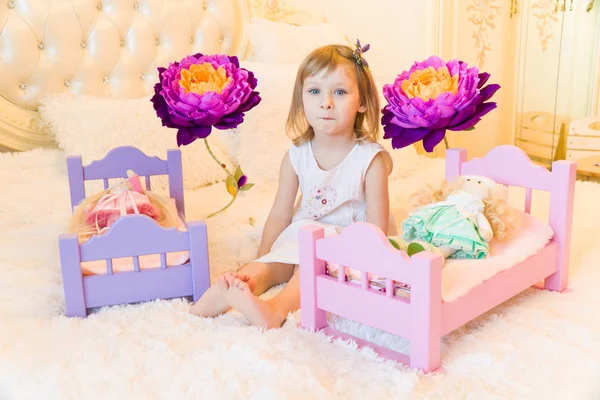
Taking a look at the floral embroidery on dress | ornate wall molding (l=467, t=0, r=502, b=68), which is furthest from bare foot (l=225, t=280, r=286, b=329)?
ornate wall molding (l=467, t=0, r=502, b=68)

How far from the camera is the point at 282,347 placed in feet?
3.50

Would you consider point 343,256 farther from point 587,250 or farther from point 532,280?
point 587,250

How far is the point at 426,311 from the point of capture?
1004 mm

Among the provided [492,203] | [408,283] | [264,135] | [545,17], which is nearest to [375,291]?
[408,283]

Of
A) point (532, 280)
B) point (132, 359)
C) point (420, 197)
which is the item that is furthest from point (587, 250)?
point (132, 359)

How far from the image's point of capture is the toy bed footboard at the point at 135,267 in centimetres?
125

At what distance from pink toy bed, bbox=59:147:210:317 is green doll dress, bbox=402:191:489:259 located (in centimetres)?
44

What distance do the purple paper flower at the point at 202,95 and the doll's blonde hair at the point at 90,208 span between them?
155mm

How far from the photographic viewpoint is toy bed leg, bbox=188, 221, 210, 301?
1286 mm

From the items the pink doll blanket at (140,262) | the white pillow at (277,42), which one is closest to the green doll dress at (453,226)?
the pink doll blanket at (140,262)

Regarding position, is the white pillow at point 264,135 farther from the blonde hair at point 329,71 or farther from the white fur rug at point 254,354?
the white fur rug at point 254,354

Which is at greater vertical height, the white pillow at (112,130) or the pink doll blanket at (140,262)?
the white pillow at (112,130)

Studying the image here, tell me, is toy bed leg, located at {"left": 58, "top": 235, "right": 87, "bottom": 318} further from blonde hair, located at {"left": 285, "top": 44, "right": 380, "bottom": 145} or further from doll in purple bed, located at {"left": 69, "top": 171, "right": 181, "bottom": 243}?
blonde hair, located at {"left": 285, "top": 44, "right": 380, "bottom": 145}

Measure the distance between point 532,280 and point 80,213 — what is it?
102cm
